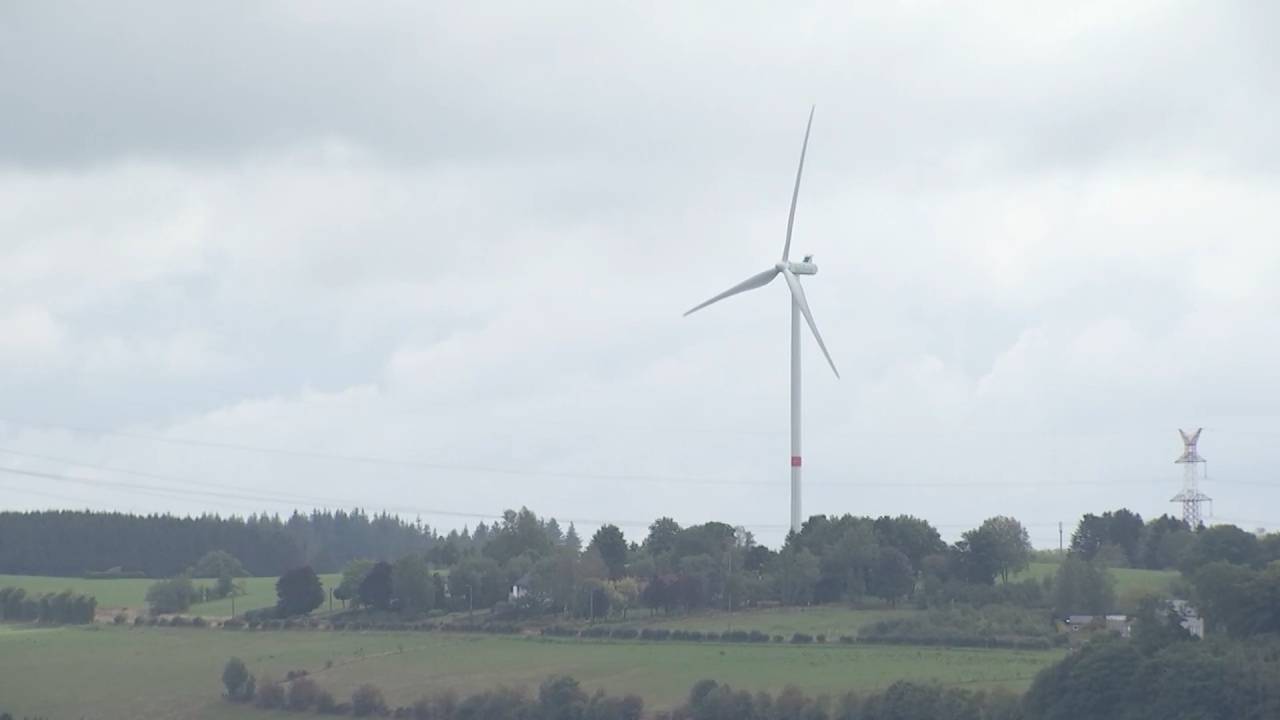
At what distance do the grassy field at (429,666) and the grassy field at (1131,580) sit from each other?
24.9 meters

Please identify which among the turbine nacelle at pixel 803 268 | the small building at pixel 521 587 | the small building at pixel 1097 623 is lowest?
the small building at pixel 1097 623

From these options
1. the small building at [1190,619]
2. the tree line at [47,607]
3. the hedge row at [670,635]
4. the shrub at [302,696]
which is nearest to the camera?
the small building at [1190,619]

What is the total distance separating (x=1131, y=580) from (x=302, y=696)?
79.0 meters

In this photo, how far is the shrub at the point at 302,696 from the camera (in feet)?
412

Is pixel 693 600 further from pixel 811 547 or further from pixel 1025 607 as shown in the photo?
pixel 1025 607

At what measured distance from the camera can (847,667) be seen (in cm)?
12106

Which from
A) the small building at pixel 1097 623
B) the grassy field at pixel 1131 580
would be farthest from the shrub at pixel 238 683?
the grassy field at pixel 1131 580

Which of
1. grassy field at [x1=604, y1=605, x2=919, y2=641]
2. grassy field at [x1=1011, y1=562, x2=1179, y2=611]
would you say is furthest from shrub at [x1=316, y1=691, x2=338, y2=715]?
grassy field at [x1=1011, y1=562, x2=1179, y2=611]

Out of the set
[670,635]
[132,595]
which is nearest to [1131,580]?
[670,635]

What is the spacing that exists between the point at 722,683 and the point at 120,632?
6503 cm

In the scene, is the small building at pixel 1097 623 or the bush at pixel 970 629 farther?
the small building at pixel 1097 623

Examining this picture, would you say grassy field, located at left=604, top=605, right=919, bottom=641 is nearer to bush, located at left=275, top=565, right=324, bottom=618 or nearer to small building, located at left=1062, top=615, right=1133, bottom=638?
small building, located at left=1062, top=615, right=1133, bottom=638

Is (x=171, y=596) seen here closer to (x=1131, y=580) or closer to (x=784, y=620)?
(x=784, y=620)

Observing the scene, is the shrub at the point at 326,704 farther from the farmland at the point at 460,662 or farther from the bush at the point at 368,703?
the farmland at the point at 460,662
